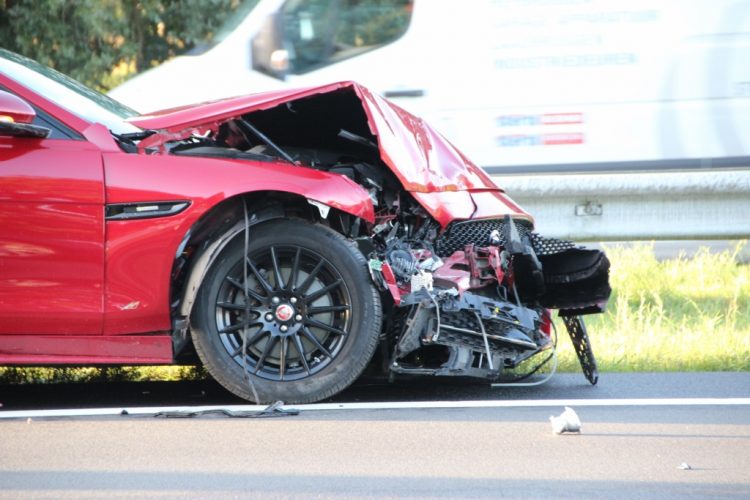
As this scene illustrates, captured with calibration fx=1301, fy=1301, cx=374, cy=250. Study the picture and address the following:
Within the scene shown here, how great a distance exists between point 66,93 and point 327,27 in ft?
16.4

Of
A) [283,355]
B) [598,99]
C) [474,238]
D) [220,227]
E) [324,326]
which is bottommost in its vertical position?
[283,355]

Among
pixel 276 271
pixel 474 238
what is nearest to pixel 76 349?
pixel 276 271

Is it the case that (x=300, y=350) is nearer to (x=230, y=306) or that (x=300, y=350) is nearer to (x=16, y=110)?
(x=230, y=306)

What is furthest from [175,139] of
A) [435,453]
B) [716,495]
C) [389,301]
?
[716,495]

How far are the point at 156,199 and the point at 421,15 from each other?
5573 mm

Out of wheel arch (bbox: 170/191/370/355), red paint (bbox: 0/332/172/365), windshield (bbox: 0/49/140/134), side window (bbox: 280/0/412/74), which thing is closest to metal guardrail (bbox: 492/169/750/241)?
side window (bbox: 280/0/412/74)

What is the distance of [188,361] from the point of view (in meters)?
5.97

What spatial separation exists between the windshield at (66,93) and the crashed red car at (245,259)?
0.10 ft

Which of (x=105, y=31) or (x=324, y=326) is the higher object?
(x=105, y=31)

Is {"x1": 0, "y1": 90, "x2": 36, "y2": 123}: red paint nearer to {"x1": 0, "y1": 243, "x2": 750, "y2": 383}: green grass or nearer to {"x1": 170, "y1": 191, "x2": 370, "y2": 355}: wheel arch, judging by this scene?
{"x1": 170, "y1": 191, "x2": 370, "y2": 355}: wheel arch

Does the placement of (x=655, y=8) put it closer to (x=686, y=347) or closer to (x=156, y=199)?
(x=686, y=347)

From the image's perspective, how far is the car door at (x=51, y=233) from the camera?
18.1ft

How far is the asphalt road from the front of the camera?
4.36 m

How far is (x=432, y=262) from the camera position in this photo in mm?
6027
